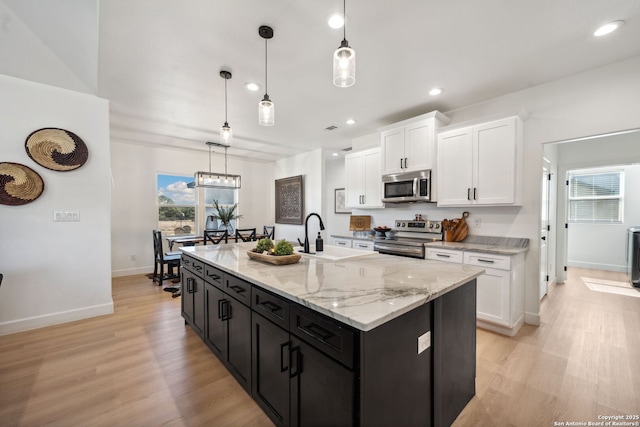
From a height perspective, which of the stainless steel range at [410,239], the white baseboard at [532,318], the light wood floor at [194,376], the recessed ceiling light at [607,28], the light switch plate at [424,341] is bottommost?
the light wood floor at [194,376]

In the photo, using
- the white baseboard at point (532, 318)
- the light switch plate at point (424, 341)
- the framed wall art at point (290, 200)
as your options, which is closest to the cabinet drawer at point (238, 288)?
the light switch plate at point (424, 341)

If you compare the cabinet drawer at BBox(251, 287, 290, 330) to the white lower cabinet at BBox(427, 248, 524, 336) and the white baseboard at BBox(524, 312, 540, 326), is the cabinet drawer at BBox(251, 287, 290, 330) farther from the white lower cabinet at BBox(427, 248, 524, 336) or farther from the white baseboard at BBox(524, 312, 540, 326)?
the white baseboard at BBox(524, 312, 540, 326)

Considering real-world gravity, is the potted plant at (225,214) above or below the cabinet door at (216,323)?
above

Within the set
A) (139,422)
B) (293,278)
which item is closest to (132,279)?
(139,422)

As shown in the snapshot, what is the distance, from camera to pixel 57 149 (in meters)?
2.92

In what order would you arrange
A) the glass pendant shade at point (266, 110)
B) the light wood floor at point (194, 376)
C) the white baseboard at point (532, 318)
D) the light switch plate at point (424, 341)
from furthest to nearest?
1. the white baseboard at point (532, 318)
2. the glass pendant shade at point (266, 110)
3. the light wood floor at point (194, 376)
4. the light switch plate at point (424, 341)

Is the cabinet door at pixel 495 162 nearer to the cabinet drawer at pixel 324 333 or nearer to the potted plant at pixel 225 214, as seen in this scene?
the cabinet drawer at pixel 324 333

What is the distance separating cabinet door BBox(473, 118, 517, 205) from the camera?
2879 mm

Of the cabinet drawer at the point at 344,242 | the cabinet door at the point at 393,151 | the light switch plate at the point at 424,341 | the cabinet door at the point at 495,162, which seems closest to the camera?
the light switch plate at the point at 424,341

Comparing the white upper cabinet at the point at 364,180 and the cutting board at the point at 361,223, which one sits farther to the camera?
the cutting board at the point at 361,223

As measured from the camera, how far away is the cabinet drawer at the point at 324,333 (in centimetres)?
103

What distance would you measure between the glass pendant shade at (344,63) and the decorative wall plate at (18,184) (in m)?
3.44

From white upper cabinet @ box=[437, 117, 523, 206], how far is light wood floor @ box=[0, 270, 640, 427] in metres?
1.52

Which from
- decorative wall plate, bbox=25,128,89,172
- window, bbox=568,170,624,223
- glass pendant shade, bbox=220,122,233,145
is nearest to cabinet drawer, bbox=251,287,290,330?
glass pendant shade, bbox=220,122,233,145
